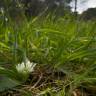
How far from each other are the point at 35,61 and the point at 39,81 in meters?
0.22

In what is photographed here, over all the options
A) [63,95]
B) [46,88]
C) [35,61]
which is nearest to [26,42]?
[35,61]

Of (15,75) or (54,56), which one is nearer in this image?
(15,75)

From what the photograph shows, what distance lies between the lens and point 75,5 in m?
1.98

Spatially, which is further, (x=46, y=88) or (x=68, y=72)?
(x=68, y=72)

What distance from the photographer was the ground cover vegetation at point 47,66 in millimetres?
1210

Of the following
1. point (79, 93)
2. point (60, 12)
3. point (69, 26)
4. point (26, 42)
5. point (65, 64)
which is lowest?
point (79, 93)

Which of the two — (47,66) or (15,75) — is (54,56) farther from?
(15,75)

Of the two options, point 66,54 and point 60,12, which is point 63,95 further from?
point 60,12

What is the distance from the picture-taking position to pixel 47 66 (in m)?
1.42

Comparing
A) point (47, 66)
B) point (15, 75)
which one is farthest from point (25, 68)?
point (47, 66)

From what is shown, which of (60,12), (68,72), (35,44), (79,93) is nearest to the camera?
(79,93)

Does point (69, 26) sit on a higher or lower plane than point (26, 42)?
higher

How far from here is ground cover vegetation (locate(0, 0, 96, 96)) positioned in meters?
1.21

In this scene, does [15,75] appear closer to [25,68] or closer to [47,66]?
[25,68]
